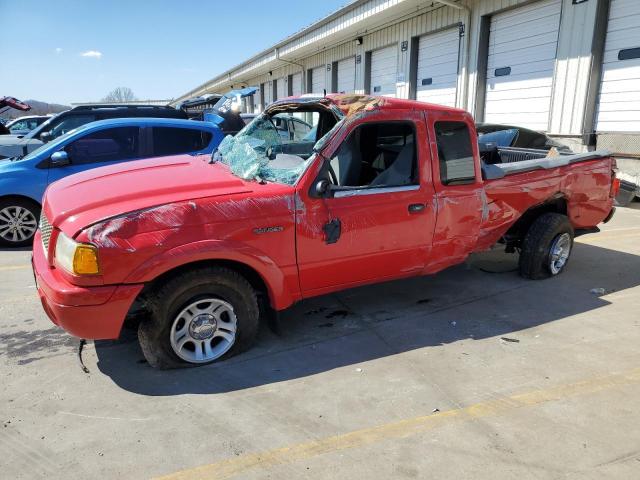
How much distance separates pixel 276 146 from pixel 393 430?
269cm

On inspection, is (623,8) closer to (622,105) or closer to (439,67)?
(622,105)

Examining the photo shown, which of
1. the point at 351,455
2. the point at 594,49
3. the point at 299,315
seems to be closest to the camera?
the point at 351,455

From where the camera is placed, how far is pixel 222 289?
319cm

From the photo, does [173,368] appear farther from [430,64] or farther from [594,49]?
[430,64]

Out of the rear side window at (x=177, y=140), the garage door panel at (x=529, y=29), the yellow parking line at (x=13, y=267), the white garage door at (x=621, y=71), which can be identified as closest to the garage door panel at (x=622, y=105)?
the white garage door at (x=621, y=71)

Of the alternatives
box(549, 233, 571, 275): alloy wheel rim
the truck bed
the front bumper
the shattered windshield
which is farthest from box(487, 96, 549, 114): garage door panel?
the front bumper

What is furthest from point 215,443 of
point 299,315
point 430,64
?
point 430,64

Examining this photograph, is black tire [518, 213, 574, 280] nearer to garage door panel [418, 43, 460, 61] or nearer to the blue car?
the blue car

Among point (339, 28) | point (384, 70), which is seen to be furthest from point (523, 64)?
point (339, 28)

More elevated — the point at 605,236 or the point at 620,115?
the point at 620,115

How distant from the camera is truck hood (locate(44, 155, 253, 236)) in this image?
2957 millimetres

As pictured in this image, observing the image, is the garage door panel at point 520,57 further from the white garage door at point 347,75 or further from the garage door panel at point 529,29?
the white garage door at point 347,75

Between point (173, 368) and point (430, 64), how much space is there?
13.7 metres

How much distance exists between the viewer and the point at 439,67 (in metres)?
14.2
